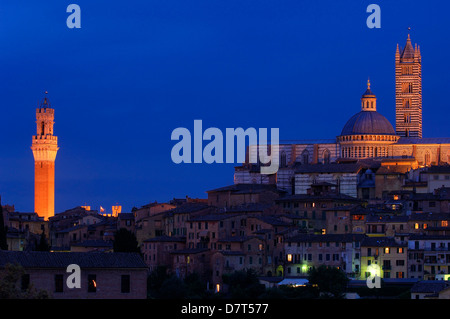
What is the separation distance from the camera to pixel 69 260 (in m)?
34.8

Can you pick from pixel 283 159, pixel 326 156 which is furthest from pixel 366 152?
pixel 283 159

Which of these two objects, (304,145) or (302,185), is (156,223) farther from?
(304,145)

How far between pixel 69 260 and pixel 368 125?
164 feet

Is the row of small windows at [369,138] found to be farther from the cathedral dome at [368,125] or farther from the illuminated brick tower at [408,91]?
the illuminated brick tower at [408,91]

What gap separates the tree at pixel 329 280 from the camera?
48188mm

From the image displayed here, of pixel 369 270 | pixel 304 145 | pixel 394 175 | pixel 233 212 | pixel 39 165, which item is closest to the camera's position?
pixel 369 270

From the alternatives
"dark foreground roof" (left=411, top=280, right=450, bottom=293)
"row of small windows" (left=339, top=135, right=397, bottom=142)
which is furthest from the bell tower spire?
"dark foreground roof" (left=411, top=280, right=450, bottom=293)

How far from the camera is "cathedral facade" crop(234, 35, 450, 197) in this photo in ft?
238

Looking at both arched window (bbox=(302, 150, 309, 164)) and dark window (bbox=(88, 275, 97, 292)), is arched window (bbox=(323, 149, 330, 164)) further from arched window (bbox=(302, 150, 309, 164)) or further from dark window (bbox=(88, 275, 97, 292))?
dark window (bbox=(88, 275, 97, 292))

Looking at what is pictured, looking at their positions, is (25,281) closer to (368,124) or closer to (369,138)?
(369,138)

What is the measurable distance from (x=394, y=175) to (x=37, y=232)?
20.5 meters

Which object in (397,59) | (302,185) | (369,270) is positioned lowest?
(369,270)
